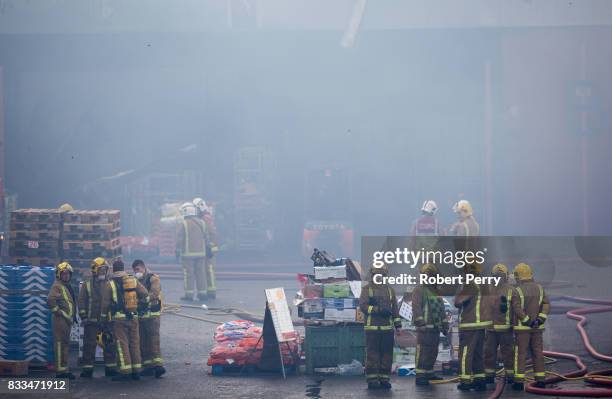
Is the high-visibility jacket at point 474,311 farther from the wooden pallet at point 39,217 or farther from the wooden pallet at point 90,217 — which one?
the wooden pallet at point 39,217

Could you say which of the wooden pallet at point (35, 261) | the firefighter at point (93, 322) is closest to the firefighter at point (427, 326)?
the firefighter at point (93, 322)

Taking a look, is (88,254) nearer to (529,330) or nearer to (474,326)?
(474,326)

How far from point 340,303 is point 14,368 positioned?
209 inches

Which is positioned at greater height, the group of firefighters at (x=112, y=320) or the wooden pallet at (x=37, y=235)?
the wooden pallet at (x=37, y=235)

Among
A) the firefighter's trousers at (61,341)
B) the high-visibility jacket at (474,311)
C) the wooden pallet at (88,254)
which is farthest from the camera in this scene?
the wooden pallet at (88,254)

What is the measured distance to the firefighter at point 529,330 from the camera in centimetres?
1406

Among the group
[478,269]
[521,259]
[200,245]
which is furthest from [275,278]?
[478,269]

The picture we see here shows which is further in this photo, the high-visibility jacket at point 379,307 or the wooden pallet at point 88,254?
the wooden pallet at point 88,254

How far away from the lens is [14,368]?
15.7 meters

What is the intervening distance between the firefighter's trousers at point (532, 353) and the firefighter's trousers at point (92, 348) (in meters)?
6.18

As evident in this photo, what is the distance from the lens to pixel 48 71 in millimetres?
34344

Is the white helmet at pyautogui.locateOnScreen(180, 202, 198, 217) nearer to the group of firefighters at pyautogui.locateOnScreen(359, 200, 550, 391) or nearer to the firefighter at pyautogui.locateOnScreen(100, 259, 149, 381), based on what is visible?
the firefighter at pyautogui.locateOnScreen(100, 259, 149, 381)

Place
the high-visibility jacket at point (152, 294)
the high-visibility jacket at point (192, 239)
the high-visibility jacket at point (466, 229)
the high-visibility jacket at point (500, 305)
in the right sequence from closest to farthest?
1. the high-visibility jacket at point (500, 305)
2. the high-visibility jacket at point (152, 294)
3. the high-visibility jacket at point (466, 229)
4. the high-visibility jacket at point (192, 239)

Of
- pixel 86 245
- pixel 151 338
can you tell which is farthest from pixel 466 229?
pixel 151 338
